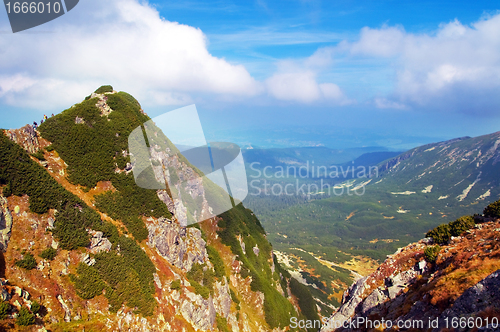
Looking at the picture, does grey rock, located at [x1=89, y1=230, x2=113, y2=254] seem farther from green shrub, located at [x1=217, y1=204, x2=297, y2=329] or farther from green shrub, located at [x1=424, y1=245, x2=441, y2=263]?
green shrub, located at [x1=424, y1=245, x2=441, y2=263]

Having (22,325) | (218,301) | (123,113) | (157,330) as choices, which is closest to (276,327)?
(218,301)

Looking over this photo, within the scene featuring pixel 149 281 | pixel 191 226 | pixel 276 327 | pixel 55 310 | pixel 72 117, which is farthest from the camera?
pixel 276 327

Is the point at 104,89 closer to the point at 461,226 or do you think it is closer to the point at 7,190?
the point at 7,190

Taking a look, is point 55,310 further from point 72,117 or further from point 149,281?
point 72,117

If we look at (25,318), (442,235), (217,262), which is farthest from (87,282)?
(442,235)

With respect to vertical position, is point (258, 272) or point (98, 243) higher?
point (98, 243)
